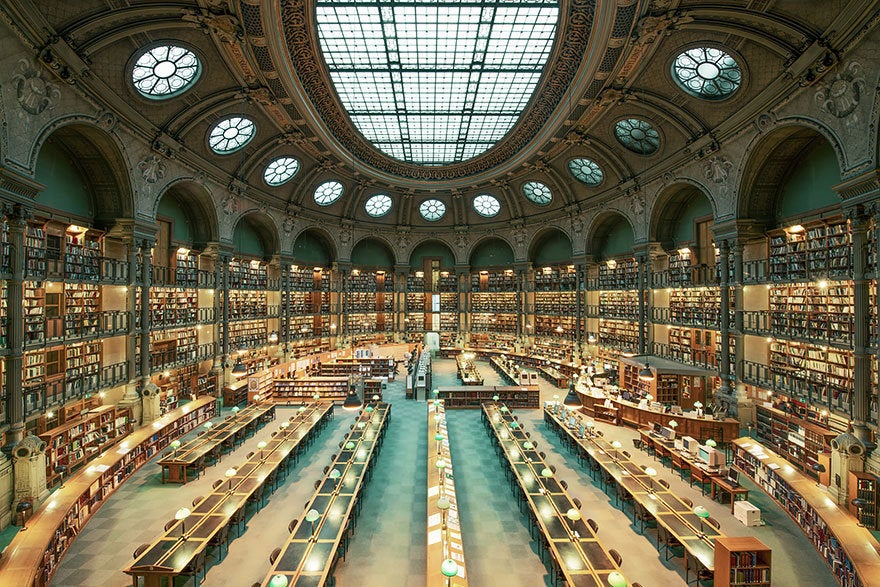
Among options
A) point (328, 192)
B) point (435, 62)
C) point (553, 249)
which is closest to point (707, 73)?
point (435, 62)

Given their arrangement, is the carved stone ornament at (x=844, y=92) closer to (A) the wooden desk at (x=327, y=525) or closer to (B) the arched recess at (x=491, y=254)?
(A) the wooden desk at (x=327, y=525)

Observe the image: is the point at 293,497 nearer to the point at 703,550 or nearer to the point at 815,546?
the point at 703,550

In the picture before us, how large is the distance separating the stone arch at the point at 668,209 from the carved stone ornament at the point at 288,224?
20300 millimetres

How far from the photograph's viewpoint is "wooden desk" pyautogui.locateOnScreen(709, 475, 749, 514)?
9930 mm

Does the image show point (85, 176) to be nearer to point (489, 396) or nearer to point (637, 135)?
point (489, 396)

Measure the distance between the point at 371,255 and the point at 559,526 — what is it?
2751cm

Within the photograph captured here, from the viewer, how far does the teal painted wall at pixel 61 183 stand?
12039 millimetres

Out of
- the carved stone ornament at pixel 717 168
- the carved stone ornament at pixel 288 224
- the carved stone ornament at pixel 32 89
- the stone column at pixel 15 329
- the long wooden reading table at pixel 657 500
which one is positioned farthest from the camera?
the carved stone ornament at pixel 288 224

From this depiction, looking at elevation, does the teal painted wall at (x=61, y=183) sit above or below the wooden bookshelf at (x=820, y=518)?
above

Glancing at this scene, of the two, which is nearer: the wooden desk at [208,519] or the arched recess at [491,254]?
the wooden desk at [208,519]

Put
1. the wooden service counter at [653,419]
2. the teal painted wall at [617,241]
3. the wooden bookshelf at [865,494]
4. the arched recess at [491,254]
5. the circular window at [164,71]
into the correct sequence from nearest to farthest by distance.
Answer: the wooden bookshelf at [865,494]
the circular window at [164,71]
the wooden service counter at [653,419]
the teal painted wall at [617,241]
the arched recess at [491,254]

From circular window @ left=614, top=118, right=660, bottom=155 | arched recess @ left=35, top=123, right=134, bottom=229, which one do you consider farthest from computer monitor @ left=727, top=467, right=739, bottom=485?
arched recess @ left=35, top=123, right=134, bottom=229

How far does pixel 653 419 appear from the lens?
14.9 m

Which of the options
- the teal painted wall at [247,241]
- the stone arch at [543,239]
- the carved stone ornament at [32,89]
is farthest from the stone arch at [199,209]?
the stone arch at [543,239]
